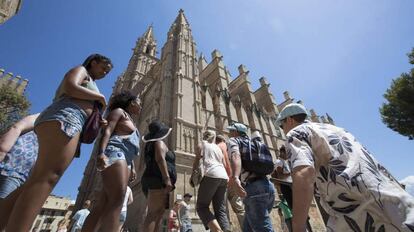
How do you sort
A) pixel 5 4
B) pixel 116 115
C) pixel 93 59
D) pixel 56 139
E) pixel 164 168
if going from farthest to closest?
pixel 5 4 < pixel 164 168 < pixel 116 115 < pixel 93 59 < pixel 56 139

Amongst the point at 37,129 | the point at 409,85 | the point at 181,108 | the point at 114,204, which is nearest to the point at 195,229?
the point at 181,108

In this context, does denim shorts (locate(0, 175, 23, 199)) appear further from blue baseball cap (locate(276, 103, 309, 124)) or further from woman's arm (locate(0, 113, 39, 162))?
blue baseball cap (locate(276, 103, 309, 124))

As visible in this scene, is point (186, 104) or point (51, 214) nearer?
point (186, 104)

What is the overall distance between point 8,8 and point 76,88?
20.7 metres

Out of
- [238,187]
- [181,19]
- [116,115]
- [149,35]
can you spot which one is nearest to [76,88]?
[116,115]

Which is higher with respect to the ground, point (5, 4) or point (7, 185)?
point (5, 4)

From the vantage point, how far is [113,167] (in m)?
2.09

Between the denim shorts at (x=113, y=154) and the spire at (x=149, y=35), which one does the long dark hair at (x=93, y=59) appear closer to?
the denim shorts at (x=113, y=154)

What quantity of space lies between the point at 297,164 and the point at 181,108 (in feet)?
45.6

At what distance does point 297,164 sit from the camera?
4.34 ft

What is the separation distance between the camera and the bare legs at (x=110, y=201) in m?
1.96

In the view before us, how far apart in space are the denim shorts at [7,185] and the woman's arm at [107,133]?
851mm

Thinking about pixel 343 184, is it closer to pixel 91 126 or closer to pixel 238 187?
pixel 238 187

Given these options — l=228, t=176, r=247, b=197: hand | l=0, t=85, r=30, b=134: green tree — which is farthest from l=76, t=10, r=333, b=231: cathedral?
l=228, t=176, r=247, b=197: hand
